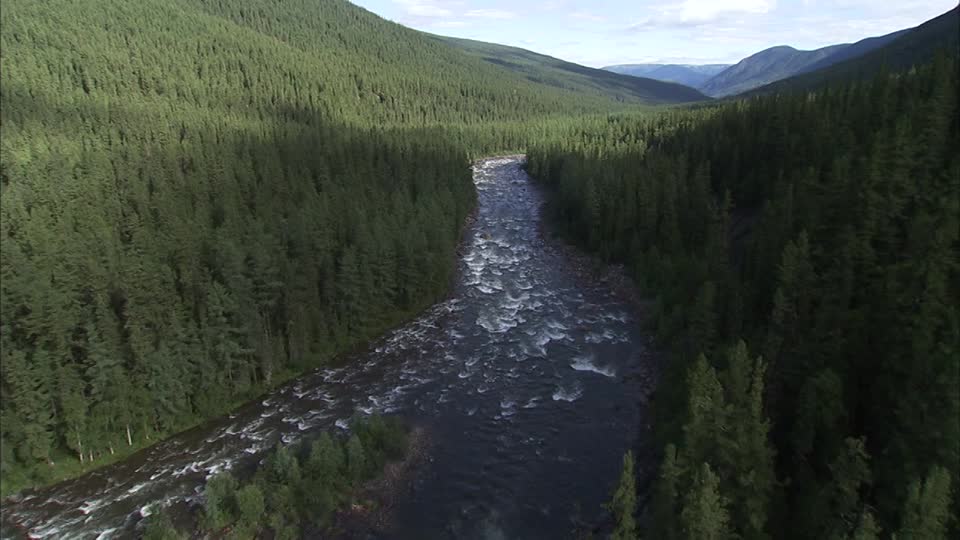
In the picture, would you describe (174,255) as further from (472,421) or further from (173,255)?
(472,421)

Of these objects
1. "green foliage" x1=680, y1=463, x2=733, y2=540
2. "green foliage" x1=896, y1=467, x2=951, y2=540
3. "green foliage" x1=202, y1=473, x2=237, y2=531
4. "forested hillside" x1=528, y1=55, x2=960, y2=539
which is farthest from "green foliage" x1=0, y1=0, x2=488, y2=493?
"green foliage" x1=896, y1=467, x2=951, y2=540

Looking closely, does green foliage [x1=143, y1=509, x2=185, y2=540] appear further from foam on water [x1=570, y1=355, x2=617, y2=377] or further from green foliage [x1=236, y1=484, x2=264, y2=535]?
foam on water [x1=570, y1=355, x2=617, y2=377]

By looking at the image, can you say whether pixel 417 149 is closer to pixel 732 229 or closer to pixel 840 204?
pixel 732 229

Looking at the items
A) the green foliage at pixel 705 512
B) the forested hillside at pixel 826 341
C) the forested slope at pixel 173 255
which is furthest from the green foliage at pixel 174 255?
the green foliage at pixel 705 512

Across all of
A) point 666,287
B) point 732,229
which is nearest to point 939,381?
point 666,287

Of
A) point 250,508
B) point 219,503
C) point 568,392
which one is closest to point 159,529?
point 219,503
